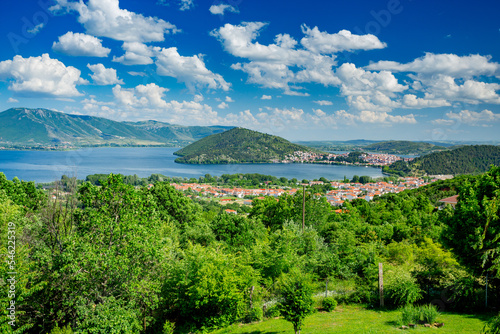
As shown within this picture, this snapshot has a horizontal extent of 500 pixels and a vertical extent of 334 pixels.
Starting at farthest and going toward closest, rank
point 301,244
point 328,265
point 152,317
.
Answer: point 301,244, point 328,265, point 152,317

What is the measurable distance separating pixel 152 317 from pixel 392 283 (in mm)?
9312

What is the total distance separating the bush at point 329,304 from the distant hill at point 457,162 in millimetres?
140796

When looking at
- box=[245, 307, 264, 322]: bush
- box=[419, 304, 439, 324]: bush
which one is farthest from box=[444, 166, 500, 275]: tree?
A: box=[245, 307, 264, 322]: bush

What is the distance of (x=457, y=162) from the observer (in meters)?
132

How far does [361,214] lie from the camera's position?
35.9 metres

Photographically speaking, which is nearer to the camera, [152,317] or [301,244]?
[152,317]

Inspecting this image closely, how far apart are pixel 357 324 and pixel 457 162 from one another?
6018 inches

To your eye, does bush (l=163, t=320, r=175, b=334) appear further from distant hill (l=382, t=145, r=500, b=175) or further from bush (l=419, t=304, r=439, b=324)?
distant hill (l=382, t=145, r=500, b=175)

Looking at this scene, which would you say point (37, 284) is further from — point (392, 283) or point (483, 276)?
point (483, 276)

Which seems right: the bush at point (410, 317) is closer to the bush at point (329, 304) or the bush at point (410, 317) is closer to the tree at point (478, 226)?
the bush at point (329, 304)

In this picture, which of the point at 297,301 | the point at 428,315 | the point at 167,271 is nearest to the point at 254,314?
the point at 297,301

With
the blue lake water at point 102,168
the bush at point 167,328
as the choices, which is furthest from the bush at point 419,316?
the blue lake water at point 102,168

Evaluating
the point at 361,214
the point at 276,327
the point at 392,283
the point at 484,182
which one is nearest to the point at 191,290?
the point at 276,327

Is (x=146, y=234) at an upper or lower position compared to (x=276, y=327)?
upper
